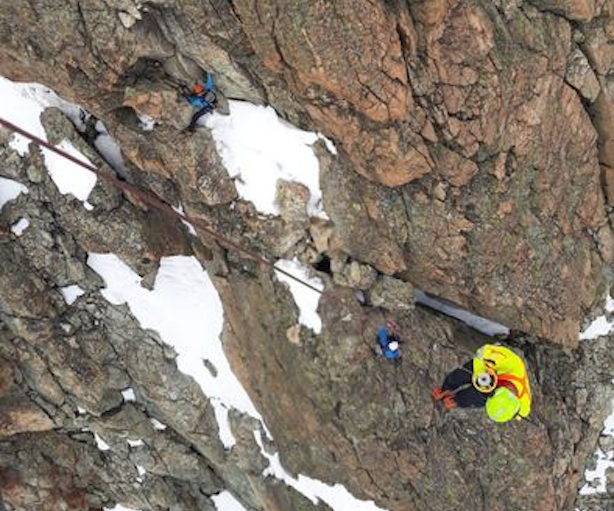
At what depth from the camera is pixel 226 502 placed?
60.8 feet

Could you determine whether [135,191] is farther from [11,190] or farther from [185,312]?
[11,190]

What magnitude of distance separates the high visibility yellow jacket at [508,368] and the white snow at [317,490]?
6.17 metres

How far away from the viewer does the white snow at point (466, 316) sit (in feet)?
47.5

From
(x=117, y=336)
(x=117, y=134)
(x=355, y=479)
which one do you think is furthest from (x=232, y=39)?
(x=355, y=479)

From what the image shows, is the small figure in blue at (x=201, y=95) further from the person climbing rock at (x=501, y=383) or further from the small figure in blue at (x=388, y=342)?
the person climbing rock at (x=501, y=383)

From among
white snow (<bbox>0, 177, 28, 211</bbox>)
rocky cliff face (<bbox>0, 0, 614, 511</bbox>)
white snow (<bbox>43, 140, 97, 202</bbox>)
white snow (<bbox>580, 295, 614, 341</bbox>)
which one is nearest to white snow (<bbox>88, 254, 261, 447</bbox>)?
rocky cliff face (<bbox>0, 0, 614, 511</bbox>)

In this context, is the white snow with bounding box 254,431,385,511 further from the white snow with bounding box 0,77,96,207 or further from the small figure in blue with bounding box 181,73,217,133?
the small figure in blue with bounding box 181,73,217,133

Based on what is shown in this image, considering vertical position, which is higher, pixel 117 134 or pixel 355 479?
pixel 117 134

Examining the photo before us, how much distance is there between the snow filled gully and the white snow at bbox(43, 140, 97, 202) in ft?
6.60

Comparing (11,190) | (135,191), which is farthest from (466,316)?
(11,190)

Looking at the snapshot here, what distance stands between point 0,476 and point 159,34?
16236 millimetres

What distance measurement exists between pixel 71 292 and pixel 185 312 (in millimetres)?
3311

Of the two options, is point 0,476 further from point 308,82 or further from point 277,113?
point 308,82

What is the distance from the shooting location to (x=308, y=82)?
10453mm
